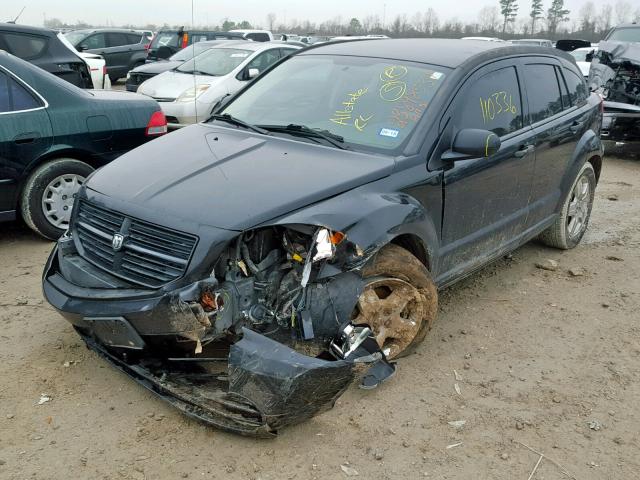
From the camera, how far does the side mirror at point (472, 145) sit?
143 inches

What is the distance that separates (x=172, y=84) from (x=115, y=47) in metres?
10.5

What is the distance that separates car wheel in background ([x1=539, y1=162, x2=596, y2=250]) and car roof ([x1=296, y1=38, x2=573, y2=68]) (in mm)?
1296

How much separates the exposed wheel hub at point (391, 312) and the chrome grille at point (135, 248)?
3.21ft

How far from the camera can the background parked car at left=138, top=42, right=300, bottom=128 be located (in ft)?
31.4

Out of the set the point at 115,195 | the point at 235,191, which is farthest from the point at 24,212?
the point at 235,191

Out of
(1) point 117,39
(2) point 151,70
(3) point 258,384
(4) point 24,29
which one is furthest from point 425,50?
(1) point 117,39

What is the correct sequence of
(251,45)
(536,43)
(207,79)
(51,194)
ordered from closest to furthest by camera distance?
1. (51,194)
2. (207,79)
3. (251,45)
4. (536,43)

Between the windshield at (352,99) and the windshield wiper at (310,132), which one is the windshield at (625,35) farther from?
the windshield wiper at (310,132)

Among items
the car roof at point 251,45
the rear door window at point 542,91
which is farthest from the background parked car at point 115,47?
the rear door window at point 542,91

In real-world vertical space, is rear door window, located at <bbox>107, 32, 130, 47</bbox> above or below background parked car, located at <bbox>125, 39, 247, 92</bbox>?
above

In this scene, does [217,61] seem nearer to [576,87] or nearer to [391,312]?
[576,87]

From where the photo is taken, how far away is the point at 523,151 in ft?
14.4

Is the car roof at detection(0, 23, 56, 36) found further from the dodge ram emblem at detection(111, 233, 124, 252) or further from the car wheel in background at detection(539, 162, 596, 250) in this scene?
the car wheel in background at detection(539, 162, 596, 250)

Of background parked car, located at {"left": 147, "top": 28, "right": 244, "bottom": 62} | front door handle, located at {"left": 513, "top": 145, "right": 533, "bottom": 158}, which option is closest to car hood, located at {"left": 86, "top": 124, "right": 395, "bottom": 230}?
front door handle, located at {"left": 513, "top": 145, "right": 533, "bottom": 158}
